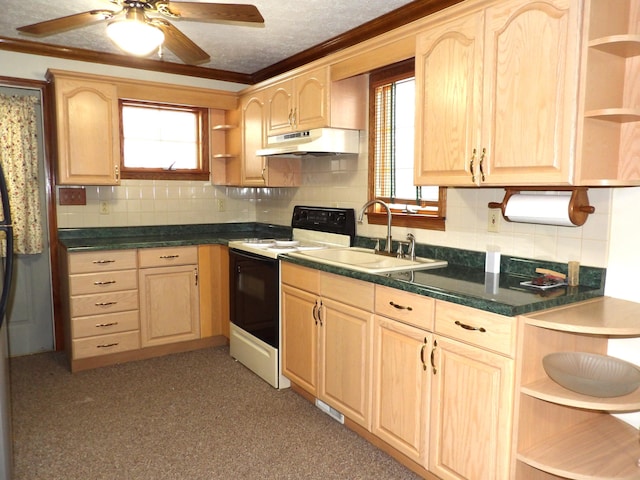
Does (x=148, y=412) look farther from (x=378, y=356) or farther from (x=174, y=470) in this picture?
(x=378, y=356)

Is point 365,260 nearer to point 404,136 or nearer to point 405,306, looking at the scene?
point 404,136

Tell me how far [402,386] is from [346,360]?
1.38 feet

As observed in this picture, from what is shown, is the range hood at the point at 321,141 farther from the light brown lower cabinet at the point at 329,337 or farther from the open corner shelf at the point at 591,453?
the open corner shelf at the point at 591,453

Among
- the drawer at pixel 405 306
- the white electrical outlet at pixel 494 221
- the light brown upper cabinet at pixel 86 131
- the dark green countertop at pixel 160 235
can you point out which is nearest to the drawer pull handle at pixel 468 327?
the drawer at pixel 405 306

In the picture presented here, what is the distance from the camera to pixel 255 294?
11.0 ft

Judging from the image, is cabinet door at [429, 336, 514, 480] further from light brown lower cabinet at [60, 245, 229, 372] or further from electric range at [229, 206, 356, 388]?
light brown lower cabinet at [60, 245, 229, 372]

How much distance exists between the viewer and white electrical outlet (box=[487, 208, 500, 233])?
8.04 ft

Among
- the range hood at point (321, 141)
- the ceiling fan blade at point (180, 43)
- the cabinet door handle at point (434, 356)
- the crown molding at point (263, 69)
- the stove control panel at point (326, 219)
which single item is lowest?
the cabinet door handle at point (434, 356)

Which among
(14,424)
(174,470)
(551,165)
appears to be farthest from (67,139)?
(551,165)

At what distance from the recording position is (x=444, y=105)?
2.26m

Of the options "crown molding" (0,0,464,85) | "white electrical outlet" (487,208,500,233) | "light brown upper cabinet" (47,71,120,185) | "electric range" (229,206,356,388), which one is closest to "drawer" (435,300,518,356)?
"white electrical outlet" (487,208,500,233)

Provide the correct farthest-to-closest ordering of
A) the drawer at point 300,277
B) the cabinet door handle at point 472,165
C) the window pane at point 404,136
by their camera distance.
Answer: the window pane at point 404,136 < the drawer at point 300,277 < the cabinet door handle at point 472,165

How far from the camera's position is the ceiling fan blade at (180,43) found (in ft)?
7.59

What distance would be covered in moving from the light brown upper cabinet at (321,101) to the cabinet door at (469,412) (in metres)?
1.69
